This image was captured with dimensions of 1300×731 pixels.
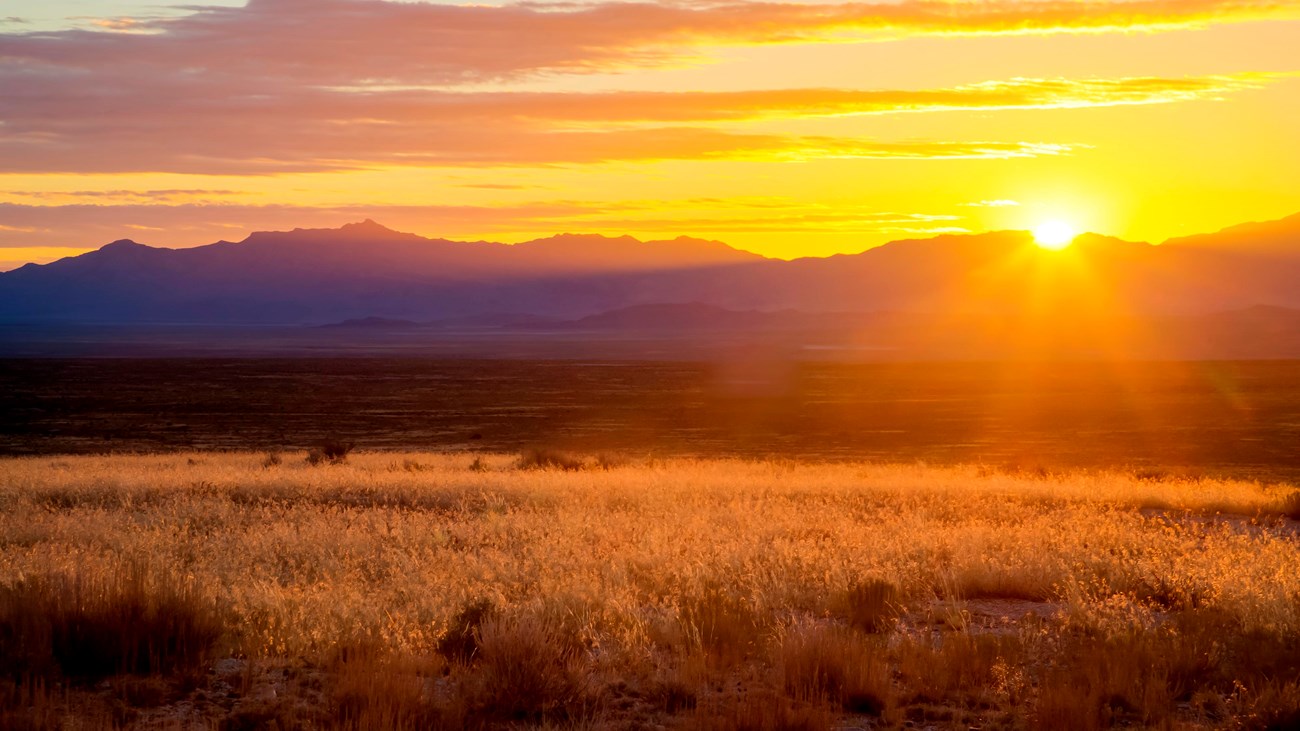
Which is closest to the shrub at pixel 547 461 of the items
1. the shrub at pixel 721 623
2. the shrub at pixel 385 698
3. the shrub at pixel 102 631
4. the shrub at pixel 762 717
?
the shrub at pixel 721 623

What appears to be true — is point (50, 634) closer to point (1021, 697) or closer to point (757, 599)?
point (757, 599)

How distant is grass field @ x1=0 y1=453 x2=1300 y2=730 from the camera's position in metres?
6.50

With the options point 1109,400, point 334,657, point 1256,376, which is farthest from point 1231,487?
point 1256,376

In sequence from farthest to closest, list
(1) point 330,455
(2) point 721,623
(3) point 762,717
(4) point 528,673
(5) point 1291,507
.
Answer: (1) point 330,455
(5) point 1291,507
(2) point 721,623
(4) point 528,673
(3) point 762,717

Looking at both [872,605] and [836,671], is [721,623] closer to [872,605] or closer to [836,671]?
[836,671]

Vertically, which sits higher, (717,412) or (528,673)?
(528,673)

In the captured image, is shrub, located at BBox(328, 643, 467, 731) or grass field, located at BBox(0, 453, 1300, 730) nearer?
shrub, located at BBox(328, 643, 467, 731)

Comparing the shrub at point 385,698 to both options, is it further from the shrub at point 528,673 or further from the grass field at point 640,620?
the shrub at point 528,673

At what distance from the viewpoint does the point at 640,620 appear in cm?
830

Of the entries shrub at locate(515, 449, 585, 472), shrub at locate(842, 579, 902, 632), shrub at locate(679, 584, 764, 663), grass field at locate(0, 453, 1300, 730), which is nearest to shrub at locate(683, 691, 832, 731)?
grass field at locate(0, 453, 1300, 730)

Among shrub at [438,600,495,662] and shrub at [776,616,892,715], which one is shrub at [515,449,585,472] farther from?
shrub at [776,616,892,715]

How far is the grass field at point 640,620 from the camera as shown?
21.3ft

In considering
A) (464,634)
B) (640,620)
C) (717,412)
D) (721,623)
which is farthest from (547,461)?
(717,412)

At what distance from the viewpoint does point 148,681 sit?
6.78 metres
